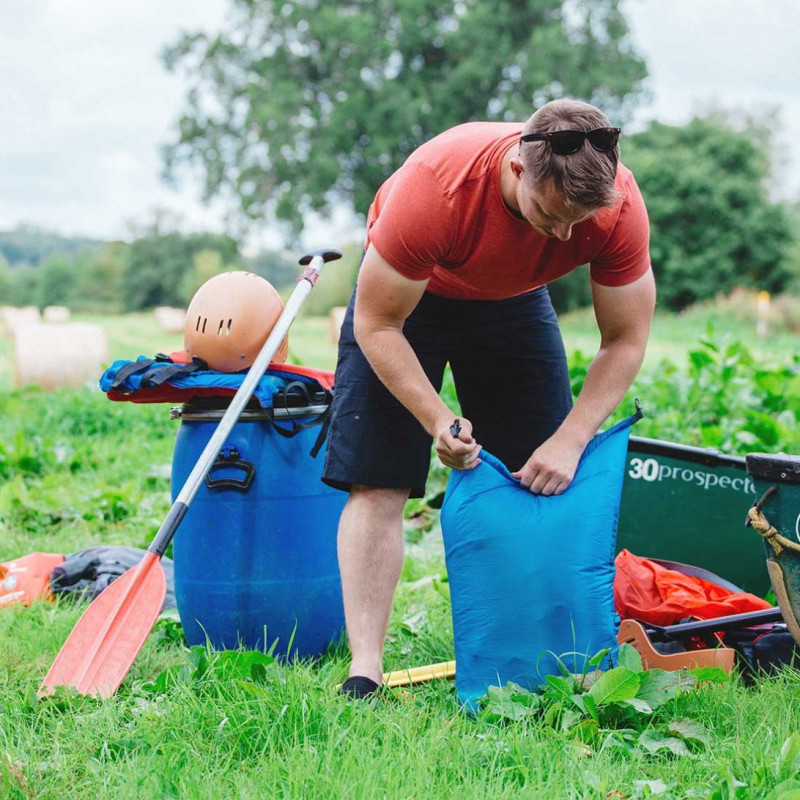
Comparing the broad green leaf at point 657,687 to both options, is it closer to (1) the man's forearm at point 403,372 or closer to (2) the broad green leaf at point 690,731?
(2) the broad green leaf at point 690,731

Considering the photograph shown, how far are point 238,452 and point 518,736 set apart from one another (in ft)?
3.92

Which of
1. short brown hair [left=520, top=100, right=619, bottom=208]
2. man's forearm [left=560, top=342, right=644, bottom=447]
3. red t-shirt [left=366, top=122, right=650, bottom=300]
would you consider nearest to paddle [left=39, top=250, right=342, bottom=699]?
red t-shirt [left=366, top=122, right=650, bottom=300]

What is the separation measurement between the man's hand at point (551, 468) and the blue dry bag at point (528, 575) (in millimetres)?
22

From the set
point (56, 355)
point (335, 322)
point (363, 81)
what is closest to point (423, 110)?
point (363, 81)

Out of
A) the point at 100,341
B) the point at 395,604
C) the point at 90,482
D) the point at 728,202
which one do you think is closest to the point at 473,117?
the point at 728,202

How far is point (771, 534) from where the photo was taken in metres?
2.34

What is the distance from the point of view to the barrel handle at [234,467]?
115 inches

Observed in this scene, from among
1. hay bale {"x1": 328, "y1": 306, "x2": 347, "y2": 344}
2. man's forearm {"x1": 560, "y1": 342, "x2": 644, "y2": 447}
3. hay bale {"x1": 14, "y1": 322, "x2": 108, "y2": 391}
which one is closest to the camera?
man's forearm {"x1": 560, "y1": 342, "x2": 644, "y2": 447}

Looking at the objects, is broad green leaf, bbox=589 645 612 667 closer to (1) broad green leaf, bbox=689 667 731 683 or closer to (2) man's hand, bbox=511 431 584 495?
(1) broad green leaf, bbox=689 667 731 683

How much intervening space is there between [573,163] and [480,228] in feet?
1.08

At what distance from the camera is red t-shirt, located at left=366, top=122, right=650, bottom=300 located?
228 centimetres

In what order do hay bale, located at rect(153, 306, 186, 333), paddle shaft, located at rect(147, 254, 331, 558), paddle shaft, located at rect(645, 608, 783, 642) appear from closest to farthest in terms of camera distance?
1. paddle shaft, located at rect(645, 608, 783, 642)
2. paddle shaft, located at rect(147, 254, 331, 558)
3. hay bale, located at rect(153, 306, 186, 333)

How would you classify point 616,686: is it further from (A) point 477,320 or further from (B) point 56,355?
(B) point 56,355

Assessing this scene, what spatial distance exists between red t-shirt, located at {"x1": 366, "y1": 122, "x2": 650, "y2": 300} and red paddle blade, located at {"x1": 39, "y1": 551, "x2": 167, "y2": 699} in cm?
117
